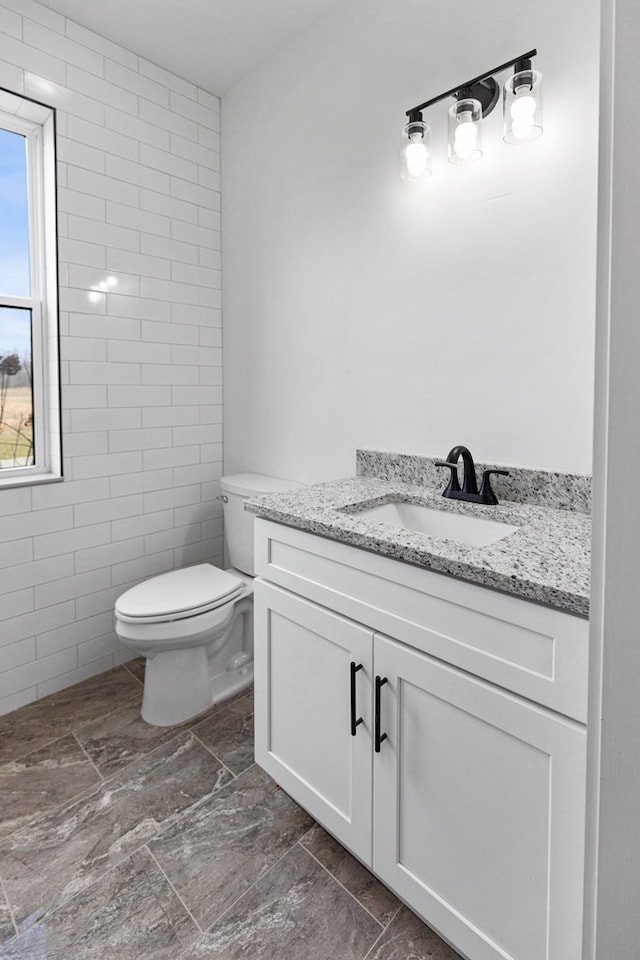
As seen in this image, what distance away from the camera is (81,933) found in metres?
1.12

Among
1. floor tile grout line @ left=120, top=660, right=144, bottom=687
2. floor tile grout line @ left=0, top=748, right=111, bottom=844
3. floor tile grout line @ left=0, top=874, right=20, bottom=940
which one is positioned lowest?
floor tile grout line @ left=0, top=874, right=20, bottom=940

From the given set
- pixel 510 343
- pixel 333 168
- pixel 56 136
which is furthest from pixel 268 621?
pixel 56 136

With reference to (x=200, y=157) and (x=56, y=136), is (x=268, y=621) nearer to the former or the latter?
(x=56, y=136)

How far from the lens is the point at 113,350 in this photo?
213cm

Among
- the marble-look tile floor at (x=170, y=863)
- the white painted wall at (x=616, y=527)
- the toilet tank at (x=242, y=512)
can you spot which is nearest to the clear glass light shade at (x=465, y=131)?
the white painted wall at (x=616, y=527)

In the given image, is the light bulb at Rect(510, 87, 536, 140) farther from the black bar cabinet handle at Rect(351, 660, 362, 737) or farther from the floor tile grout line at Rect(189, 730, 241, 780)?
the floor tile grout line at Rect(189, 730, 241, 780)

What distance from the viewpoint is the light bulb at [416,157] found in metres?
1.52

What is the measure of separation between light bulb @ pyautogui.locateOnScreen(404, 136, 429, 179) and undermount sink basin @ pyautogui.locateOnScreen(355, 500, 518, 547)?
39.6 inches

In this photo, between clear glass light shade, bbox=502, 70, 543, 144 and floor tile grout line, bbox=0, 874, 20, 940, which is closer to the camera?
floor tile grout line, bbox=0, 874, 20, 940

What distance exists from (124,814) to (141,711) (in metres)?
0.48

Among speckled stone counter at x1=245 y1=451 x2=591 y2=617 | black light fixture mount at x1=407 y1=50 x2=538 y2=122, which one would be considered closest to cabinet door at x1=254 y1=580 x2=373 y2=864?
speckled stone counter at x1=245 y1=451 x2=591 y2=617

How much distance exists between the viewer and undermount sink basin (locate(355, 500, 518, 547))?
1.34 m

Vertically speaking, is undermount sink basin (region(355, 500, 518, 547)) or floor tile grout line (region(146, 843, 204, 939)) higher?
undermount sink basin (region(355, 500, 518, 547))

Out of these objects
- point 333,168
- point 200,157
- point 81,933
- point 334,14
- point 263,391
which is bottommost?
point 81,933
